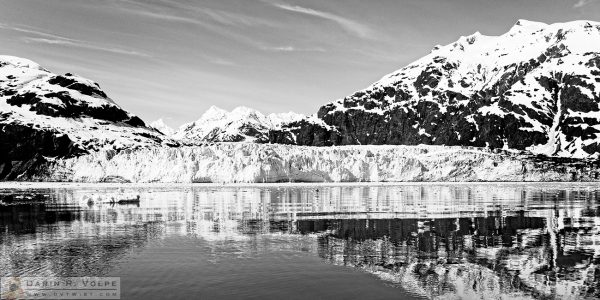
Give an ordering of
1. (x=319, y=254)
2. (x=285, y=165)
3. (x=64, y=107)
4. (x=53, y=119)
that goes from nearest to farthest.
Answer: (x=319, y=254)
(x=285, y=165)
(x=53, y=119)
(x=64, y=107)

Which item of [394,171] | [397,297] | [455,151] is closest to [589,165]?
[455,151]

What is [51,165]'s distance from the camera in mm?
110125

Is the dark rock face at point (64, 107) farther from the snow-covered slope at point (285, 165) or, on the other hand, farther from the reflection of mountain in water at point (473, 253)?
the reflection of mountain in water at point (473, 253)

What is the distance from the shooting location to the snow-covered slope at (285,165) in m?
83.9

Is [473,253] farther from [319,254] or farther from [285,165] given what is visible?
[285,165]

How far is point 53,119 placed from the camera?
147250 millimetres

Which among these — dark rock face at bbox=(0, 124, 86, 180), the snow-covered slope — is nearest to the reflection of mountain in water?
the snow-covered slope

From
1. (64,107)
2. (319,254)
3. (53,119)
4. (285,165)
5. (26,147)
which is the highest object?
(64,107)

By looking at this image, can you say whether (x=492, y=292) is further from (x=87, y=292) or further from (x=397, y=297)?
(x=87, y=292)

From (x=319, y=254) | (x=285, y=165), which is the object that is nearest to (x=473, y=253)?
(x=319, y=254)

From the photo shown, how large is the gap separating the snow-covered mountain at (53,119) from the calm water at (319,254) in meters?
96.0

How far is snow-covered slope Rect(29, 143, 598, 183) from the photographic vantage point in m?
83.9

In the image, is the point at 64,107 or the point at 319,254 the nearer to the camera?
the point at 319,254

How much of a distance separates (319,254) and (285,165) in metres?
69.5
